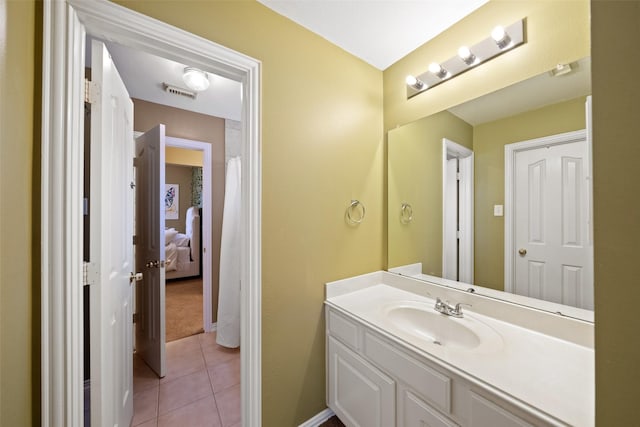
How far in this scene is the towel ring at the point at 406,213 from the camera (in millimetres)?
1756

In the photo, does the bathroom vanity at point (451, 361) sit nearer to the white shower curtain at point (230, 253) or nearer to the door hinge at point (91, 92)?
the white shower curtain at point (230, 253)

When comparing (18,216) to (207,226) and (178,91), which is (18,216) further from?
(207,226)

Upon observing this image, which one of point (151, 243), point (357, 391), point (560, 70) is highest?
point (560, 70)

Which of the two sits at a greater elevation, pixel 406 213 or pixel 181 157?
pixel 181 157

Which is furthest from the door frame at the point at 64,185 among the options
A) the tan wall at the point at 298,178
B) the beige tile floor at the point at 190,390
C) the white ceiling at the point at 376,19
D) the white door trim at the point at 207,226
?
the white door trim at the point at 207,226

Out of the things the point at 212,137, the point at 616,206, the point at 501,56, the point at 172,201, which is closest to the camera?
the point at 616,206

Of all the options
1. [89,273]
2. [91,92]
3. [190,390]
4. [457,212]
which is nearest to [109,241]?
[89,273]

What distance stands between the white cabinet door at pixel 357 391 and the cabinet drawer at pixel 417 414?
0.05 metres

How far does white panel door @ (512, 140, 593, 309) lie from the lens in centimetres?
102

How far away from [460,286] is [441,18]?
60.8 inches

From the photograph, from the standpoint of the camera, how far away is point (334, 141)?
1573 millimetres

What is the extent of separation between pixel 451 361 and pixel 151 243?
2.16 meters

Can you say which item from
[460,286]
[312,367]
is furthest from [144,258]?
[460,286]

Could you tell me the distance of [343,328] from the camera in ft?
4.54
